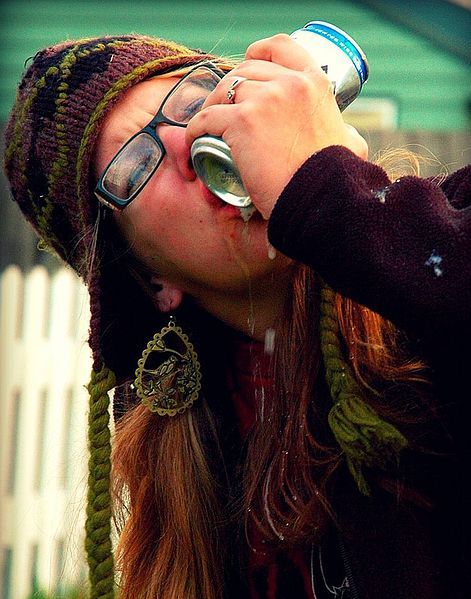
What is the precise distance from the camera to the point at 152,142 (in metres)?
1.98

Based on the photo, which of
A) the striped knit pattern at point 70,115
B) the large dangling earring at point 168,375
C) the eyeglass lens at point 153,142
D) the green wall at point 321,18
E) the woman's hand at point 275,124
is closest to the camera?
the woman's hand at point 275,124

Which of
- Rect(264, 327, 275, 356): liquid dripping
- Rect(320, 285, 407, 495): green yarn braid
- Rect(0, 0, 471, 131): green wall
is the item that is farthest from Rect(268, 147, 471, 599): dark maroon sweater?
Rect(0, 0, 471, 131): green wall

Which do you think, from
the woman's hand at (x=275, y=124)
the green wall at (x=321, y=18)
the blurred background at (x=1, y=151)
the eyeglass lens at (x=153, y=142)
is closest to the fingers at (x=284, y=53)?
the woman's hand at (x=275, y=124)

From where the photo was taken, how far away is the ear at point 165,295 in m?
2.23

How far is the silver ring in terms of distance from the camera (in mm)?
1652

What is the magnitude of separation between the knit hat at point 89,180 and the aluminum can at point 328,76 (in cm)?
41

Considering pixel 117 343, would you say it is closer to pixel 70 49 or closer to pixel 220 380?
pixel 220 380

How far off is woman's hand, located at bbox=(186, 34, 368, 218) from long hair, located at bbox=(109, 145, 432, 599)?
0.39 m

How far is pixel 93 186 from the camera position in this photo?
2145mm

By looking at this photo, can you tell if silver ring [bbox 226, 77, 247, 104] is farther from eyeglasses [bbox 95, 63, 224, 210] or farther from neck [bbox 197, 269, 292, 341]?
neck [bbox 197, 269, 292, 341]

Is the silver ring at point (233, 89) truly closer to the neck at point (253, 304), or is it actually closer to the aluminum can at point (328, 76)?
the aluminum can at point (328, 76)

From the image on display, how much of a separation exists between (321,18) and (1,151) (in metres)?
2.61

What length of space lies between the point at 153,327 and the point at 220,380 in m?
0.21

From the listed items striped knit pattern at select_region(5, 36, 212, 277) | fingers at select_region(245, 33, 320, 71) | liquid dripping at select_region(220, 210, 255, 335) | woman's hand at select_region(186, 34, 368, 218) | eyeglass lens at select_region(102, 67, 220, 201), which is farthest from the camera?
striped knit pattern at select_region(5, 36, 212, 277)
